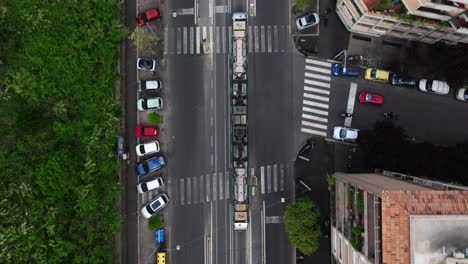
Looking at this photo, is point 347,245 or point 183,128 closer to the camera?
point 347,245

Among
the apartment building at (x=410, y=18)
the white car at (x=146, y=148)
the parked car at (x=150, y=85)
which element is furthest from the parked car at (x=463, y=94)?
the white car at (x=146, y=148)

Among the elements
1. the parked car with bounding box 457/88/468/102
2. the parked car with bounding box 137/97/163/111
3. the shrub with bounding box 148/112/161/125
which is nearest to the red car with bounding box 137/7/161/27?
the parked car with bounding box 137/97/163/111

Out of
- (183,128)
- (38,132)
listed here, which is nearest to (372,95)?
(183,128)

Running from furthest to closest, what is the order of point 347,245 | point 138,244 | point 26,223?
1. point 138,244
2. point 26,223
3. point 347,245

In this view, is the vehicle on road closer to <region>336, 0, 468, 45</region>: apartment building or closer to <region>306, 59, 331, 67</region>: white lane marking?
<region>336, 0, 468, 45</region>: apartment building

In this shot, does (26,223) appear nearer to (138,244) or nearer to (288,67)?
(138,244)

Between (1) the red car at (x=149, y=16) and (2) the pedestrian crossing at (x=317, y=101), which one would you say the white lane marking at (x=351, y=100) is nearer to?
(2) the pedestrian crossing at (x=317, y=101)
